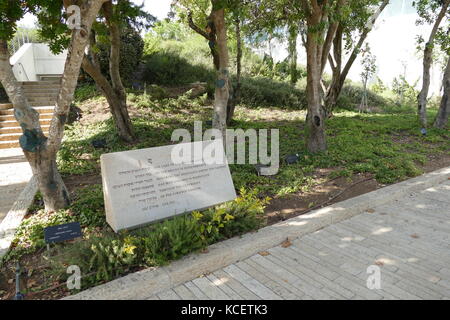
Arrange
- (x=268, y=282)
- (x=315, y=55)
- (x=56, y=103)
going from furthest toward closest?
(x=315, y=55), (x=56, y=103), (x=268, y=282)

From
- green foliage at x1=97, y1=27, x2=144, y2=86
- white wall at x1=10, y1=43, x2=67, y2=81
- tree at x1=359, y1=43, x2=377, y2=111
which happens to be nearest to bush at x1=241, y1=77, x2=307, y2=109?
tree at x1=359, y1=43, x2=377, y2=111

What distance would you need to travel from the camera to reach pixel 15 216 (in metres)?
4.57

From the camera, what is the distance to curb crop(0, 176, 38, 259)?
12.8 ft

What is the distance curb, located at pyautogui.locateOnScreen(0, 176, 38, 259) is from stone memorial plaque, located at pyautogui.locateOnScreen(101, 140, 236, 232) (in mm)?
1228

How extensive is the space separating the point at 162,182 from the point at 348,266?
240 cm

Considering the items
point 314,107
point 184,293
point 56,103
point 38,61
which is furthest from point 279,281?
point 38,61

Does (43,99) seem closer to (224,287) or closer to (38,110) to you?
(38,110)

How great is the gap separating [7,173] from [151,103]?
226 inches

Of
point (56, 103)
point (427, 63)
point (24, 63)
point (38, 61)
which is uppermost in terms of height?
point (38, 61)

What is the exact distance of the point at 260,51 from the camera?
2023 centimetres

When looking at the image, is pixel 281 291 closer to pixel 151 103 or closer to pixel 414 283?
pixel 414 283

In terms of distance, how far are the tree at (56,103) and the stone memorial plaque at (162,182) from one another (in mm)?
1172

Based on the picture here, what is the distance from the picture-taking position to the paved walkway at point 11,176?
5383 millimetres

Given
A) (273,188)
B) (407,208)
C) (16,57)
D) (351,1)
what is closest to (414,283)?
(407,208)
